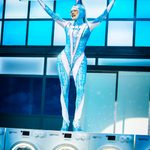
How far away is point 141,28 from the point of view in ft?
27.2

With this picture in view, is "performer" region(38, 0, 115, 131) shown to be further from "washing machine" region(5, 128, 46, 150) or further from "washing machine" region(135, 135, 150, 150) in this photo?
"washing machine" region(135, 135, 150, 150)

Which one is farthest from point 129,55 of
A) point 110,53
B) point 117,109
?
point 117,109

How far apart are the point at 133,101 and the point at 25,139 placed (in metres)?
4.20

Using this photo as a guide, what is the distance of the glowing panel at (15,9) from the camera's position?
8.91m

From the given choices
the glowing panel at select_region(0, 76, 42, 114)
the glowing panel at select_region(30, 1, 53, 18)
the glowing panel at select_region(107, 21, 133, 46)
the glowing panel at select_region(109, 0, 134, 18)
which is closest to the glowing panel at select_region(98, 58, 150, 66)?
the glowing panel at select_region(107, 21, 133, 46)

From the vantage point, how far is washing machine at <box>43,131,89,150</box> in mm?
4324

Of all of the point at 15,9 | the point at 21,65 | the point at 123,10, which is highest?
the point at 15,9

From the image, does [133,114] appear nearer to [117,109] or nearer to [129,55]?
[117,109]

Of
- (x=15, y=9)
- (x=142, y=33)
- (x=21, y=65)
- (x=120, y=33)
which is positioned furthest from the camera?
(x=15, y=9)

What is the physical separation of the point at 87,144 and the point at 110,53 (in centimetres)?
416

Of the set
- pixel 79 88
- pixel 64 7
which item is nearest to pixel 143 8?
pixel 64 7

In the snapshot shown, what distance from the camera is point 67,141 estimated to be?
4.37 metres

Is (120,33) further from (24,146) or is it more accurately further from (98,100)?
(24,146)

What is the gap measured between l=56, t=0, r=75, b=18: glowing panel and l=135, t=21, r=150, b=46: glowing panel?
1.22 metres
